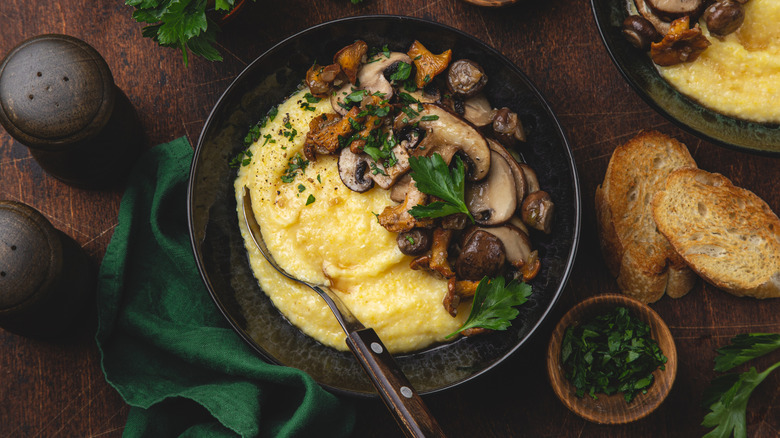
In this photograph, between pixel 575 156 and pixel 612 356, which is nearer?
pixel 612 356

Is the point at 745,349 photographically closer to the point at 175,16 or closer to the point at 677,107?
the point at 677,107

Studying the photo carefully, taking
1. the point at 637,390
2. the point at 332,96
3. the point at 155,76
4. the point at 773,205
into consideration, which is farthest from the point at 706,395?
the point at 155,76

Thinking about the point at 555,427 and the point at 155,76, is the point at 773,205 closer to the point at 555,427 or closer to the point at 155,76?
the point at 555,427

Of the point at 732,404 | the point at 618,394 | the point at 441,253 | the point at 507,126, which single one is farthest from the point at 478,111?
the point at 732,404

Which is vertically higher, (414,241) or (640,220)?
(414,241)

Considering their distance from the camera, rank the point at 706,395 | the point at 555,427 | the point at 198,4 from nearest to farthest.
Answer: the point at 198,4 → the point at 706,395 → the point at 555,427

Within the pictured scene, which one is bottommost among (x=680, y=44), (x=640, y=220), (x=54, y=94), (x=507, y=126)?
(x=640, y=220)

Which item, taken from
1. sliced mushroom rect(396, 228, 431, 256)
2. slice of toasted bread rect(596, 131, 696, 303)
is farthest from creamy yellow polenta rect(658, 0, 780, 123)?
sliced mushroom rect(396, 228, 431, 256)
